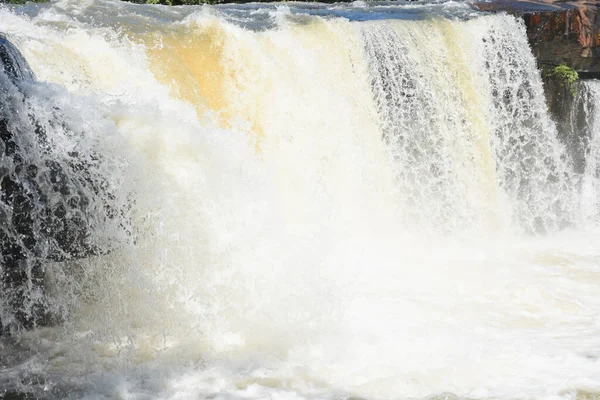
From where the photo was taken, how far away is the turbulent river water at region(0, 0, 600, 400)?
418cm

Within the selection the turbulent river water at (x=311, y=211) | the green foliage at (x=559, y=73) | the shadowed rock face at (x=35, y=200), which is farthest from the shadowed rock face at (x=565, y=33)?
the shadowed rock face at (x=35, y=200)

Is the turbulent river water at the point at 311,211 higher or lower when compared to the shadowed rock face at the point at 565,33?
lower

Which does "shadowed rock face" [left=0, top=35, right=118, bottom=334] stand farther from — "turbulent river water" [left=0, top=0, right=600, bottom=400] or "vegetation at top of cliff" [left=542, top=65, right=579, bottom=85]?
"vegetation at top of cliff" [left=542, top=65, right=579, bottom=85]

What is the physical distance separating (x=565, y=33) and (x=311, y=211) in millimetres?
4418

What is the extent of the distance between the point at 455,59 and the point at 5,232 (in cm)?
549

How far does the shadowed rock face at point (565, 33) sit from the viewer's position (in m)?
8.45

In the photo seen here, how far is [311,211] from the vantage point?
631cm

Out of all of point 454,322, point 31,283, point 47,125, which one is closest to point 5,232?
point 31,283

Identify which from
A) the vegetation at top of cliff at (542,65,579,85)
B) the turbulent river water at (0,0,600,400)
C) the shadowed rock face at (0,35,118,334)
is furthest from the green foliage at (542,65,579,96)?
the shadowed rock face at (0,35,118,334)

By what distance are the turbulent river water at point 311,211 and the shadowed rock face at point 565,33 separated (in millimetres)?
270

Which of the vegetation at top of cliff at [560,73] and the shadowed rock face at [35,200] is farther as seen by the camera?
the vegetation at top of cliff at [560,73]

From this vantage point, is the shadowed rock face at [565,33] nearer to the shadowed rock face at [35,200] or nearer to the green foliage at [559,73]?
the green foliage at [559,73]

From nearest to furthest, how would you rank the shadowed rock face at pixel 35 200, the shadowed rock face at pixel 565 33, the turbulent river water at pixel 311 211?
the shadowed rock face at pixel 35 200
the turbulent river water at pixel 311 211
the shadowed rock face at pixel 565 33

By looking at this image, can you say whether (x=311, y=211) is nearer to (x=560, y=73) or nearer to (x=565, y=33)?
(x=560, y=73)
